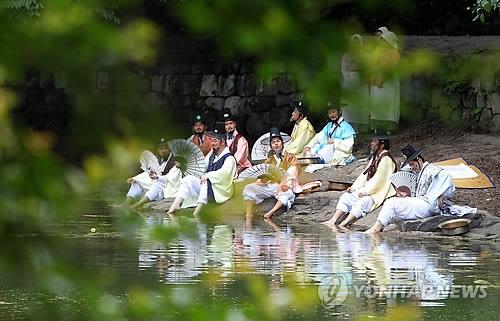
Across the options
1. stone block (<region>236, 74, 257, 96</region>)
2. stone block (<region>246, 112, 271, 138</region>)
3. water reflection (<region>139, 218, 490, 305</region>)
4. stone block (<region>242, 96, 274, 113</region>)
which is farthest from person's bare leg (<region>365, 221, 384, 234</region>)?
stone block (<region>236, 74, 257, 96</region>)

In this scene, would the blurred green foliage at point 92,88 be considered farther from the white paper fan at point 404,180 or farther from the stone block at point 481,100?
the stone block at point 481,100

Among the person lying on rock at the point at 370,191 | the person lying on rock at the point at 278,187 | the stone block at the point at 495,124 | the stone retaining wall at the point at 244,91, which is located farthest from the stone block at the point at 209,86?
the person lying on rock at the point at 370,191

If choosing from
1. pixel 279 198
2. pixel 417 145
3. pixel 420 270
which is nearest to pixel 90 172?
pixel 420 270

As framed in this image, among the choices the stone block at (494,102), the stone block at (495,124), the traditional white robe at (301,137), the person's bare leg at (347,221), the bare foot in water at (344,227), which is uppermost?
the stone block at (494,102)

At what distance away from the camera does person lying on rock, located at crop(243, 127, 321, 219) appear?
1566 centimetres

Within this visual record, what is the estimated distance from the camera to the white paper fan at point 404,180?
14.2 meters

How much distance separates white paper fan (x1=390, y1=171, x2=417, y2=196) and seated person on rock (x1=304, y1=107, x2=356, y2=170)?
306cm

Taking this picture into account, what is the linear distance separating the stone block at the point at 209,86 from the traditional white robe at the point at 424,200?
36.8 feet

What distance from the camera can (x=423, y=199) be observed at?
44.3 ft

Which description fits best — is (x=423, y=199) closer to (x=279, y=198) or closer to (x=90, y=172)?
(x=279, y=198)

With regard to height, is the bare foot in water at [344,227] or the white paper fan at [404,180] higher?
the white paper fan at [404,180]

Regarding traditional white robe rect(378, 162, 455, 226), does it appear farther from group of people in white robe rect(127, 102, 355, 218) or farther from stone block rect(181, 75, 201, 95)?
stone block rect(181, 75, 201, 95)

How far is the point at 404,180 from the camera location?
1431cm

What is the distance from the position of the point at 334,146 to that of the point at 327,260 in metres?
6.65
